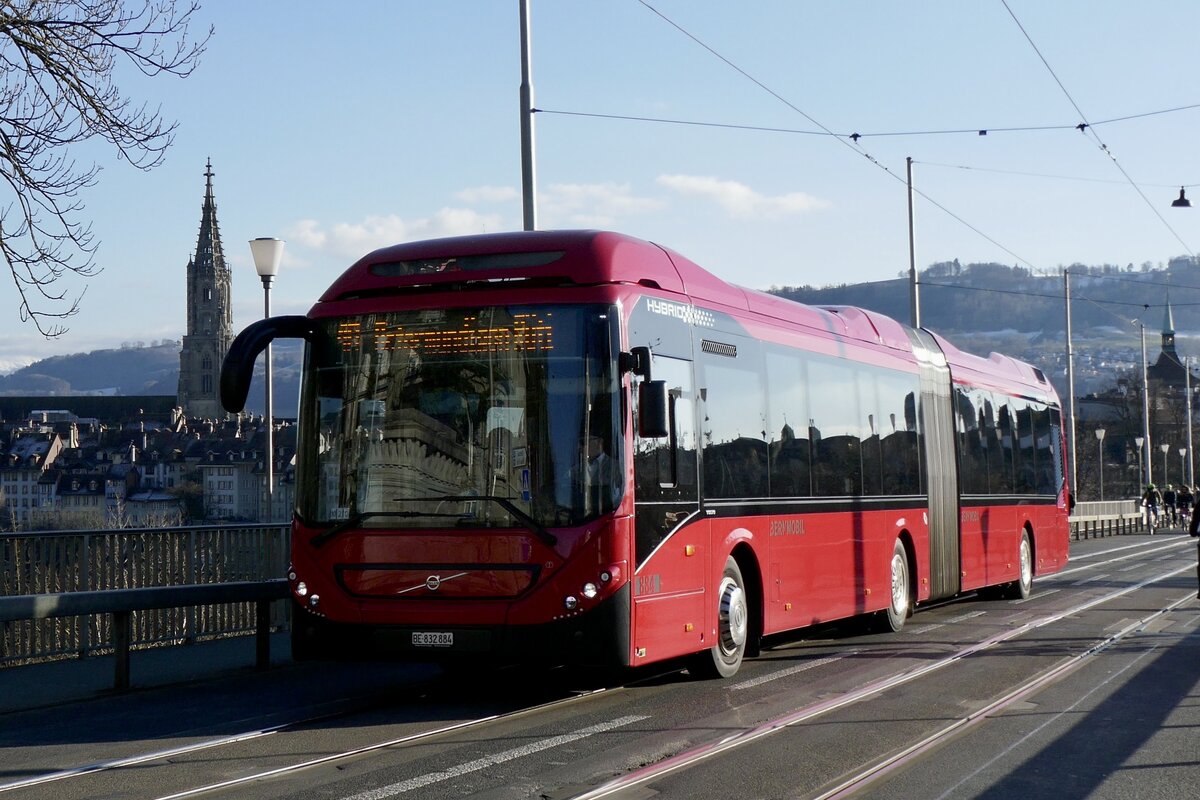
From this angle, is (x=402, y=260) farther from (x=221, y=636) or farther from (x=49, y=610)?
(x=221, y=636)

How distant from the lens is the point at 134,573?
15.3 metres

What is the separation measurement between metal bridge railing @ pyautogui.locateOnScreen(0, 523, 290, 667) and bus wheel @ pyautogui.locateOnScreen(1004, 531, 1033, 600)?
10748 millimetres

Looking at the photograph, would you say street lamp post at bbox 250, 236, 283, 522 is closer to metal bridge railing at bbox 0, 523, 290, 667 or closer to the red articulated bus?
metal bridge railing at bbox 0, 523, 290, 667

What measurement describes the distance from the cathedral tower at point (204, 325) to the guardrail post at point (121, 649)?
6778 inches

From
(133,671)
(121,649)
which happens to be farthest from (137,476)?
(121,649)

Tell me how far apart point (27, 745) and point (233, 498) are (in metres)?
58.8

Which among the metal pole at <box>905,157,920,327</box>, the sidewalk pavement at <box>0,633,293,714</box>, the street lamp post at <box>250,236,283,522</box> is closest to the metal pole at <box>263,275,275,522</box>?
the street lamp post at <box>250,236,283,522</box>

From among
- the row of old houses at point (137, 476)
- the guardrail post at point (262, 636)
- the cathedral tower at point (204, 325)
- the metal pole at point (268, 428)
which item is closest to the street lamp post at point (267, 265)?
the metal pole at point (268, 428)

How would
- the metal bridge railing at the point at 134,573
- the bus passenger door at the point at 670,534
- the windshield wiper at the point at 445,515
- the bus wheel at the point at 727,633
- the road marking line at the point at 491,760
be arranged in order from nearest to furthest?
the road marking line at the point at 491,760 < the windshield wiper at the point at 445,515 < the bus passenger door at the point at 670,534 < the bus wheel at the point at 727,633 < the metal bridge railing at the point at 134,573

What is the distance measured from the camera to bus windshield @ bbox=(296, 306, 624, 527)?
35.2ft

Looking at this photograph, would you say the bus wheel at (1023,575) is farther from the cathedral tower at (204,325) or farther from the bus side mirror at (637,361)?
the cathedral tower at (204,325)

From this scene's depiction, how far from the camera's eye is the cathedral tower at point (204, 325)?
186 m

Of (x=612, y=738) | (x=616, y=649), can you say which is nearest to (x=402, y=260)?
(x=616, y=649)

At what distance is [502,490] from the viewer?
10766 mm
